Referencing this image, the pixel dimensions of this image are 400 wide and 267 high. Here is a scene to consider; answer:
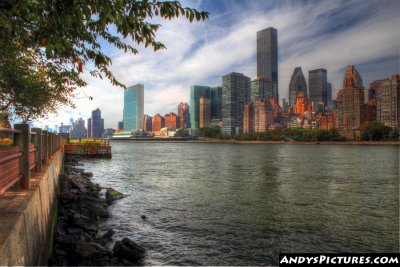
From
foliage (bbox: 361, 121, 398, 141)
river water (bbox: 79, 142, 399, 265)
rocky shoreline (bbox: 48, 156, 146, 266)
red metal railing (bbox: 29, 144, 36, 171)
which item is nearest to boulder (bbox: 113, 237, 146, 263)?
rocky shoreline (bbox: 48, 156, 146, 266)

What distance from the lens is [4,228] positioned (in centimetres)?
454

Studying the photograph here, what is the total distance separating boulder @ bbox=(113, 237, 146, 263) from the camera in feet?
33.9

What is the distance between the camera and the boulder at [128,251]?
10318mm

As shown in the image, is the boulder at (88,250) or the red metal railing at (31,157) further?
the boulder at (88,250)

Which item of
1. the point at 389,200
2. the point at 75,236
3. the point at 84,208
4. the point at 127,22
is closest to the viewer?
the point at 127,22

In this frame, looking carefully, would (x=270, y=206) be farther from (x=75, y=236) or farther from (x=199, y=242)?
(x=75, y=236)

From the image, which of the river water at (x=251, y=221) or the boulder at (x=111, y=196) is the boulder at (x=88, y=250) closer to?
the river water at (x=251, y=221)

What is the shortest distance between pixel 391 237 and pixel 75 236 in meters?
13.1

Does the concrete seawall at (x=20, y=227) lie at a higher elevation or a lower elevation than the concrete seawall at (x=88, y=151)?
higher

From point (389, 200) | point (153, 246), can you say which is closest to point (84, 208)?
point (153, 246)

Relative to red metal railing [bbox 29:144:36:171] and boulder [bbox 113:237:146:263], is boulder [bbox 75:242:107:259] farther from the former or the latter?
red metal railing [bbox 29:144:36:171]

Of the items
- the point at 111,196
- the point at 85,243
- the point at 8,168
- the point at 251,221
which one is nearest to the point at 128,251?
the point at 85,243

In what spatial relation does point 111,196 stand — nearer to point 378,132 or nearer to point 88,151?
point 88,151

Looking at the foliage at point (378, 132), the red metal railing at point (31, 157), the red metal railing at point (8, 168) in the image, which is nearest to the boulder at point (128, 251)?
the red metal railing at point (31, 157)
